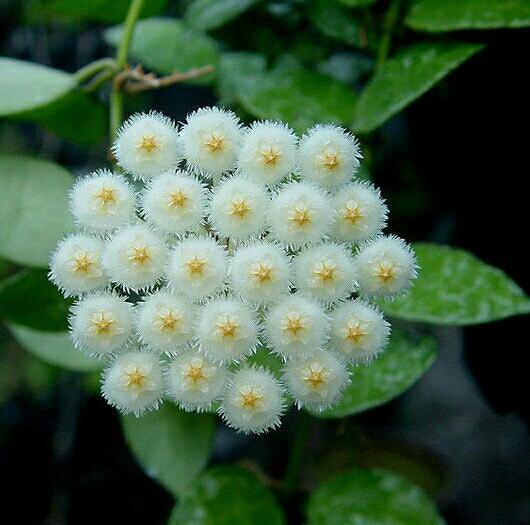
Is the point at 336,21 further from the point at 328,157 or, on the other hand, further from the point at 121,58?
the point at 328,157

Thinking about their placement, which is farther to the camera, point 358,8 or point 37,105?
point 358,8

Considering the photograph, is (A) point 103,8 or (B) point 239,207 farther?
(A) point 103,8

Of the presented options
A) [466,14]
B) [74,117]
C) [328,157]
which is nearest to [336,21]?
[466,14]

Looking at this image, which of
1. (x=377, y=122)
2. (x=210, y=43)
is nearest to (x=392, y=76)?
(x=377, y=122)

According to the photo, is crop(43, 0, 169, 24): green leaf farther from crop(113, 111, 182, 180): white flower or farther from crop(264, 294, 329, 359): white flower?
crop(264, 294, 329, 359): white flower

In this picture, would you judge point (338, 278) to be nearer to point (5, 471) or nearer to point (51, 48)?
point (5, 471)

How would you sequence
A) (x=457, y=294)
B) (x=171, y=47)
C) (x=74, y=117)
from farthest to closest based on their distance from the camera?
(x=171, y=47)
(x=74, y=117)
(x=457, y=294)

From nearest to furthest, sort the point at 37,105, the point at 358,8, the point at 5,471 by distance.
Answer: the point at 37,105, the point at 358,8, the point at 5,471
